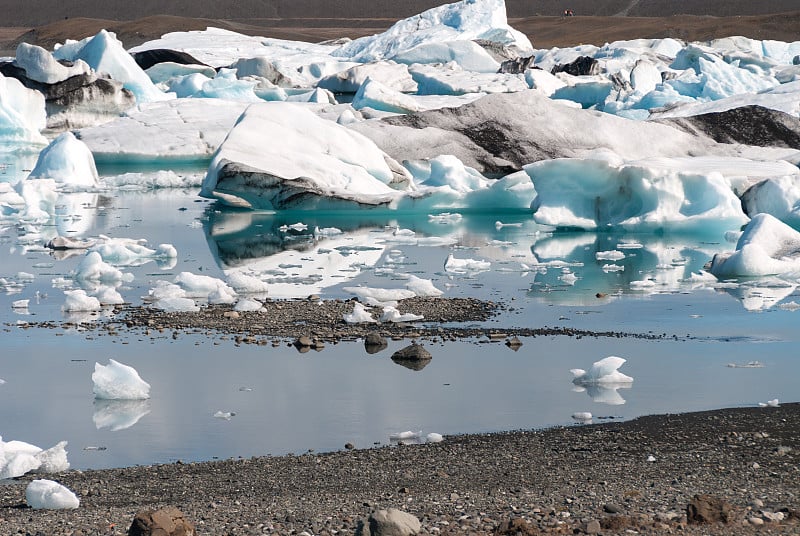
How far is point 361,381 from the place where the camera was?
5246mm

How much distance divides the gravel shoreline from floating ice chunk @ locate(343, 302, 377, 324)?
7.63 ft

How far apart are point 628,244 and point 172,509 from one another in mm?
7987

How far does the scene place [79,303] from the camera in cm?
695

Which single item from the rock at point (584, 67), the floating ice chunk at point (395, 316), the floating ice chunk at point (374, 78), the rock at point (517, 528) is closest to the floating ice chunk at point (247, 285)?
the floating ice chunk at point (395, 316)

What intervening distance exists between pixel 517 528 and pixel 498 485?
75cm

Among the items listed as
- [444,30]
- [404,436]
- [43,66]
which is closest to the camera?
[404,436]

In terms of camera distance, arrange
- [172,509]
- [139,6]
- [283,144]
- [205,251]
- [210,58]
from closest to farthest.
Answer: [172,509], [205,251], [283,144], [210,58], [139,6]

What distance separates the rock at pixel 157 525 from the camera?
2.85 meters

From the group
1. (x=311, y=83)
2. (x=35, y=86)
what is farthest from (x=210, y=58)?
(x=35, y=86)

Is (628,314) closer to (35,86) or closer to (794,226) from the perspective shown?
(794,226)

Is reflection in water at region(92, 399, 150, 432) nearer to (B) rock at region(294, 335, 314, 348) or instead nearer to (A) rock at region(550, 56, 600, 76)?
(B) rock at region(294, 335, 314, 348)

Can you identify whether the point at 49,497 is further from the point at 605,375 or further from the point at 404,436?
the point at 605,375

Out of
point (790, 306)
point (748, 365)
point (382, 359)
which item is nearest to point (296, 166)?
point (790, 306)

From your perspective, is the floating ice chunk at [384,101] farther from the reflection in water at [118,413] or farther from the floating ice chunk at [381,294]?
the reflection in water at [118,413]
